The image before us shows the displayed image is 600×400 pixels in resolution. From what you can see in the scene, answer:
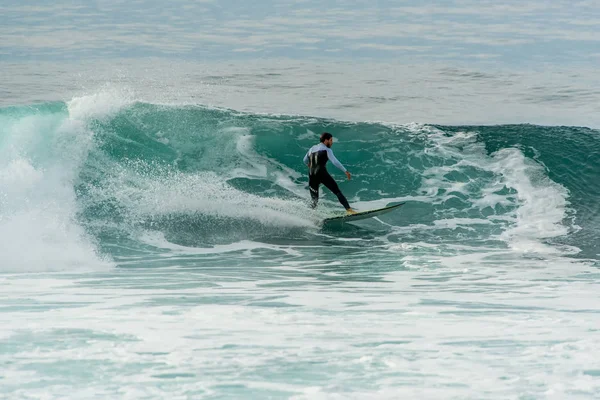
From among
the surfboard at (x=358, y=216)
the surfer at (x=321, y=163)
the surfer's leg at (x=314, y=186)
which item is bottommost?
the surfboard at (x=358, y=216)

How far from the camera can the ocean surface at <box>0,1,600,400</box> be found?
5.91m

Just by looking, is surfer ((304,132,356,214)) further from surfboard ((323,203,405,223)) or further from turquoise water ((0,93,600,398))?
turquoise water ((0,93,600,398))

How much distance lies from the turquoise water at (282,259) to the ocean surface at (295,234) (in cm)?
4

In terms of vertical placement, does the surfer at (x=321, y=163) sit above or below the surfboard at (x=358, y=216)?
above

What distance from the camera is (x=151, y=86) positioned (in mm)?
26750

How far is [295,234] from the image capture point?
12750mm

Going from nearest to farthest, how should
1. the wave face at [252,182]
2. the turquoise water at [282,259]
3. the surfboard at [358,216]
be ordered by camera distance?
the turquoise water at [282,259]
the wave face at [252,182]
the surfboard at [358,216]

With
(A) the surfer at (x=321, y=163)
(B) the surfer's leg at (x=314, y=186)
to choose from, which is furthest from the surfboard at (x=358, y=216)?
(B) the surfer's leg at (x=314, y=186)

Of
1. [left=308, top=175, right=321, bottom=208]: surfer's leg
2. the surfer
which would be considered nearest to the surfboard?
the surfer

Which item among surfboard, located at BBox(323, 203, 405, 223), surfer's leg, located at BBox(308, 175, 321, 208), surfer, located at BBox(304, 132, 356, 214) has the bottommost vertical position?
surfboard, located at BBox(323, 203, 405, 223)

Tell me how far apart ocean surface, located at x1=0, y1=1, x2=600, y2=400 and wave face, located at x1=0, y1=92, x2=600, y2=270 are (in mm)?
61

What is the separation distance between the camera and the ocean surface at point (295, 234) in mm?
5914

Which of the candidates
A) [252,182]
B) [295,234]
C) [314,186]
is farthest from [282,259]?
[252,182]

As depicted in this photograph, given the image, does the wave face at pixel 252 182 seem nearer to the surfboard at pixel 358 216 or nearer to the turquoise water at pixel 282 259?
the turquoise water at pixel 282 259
